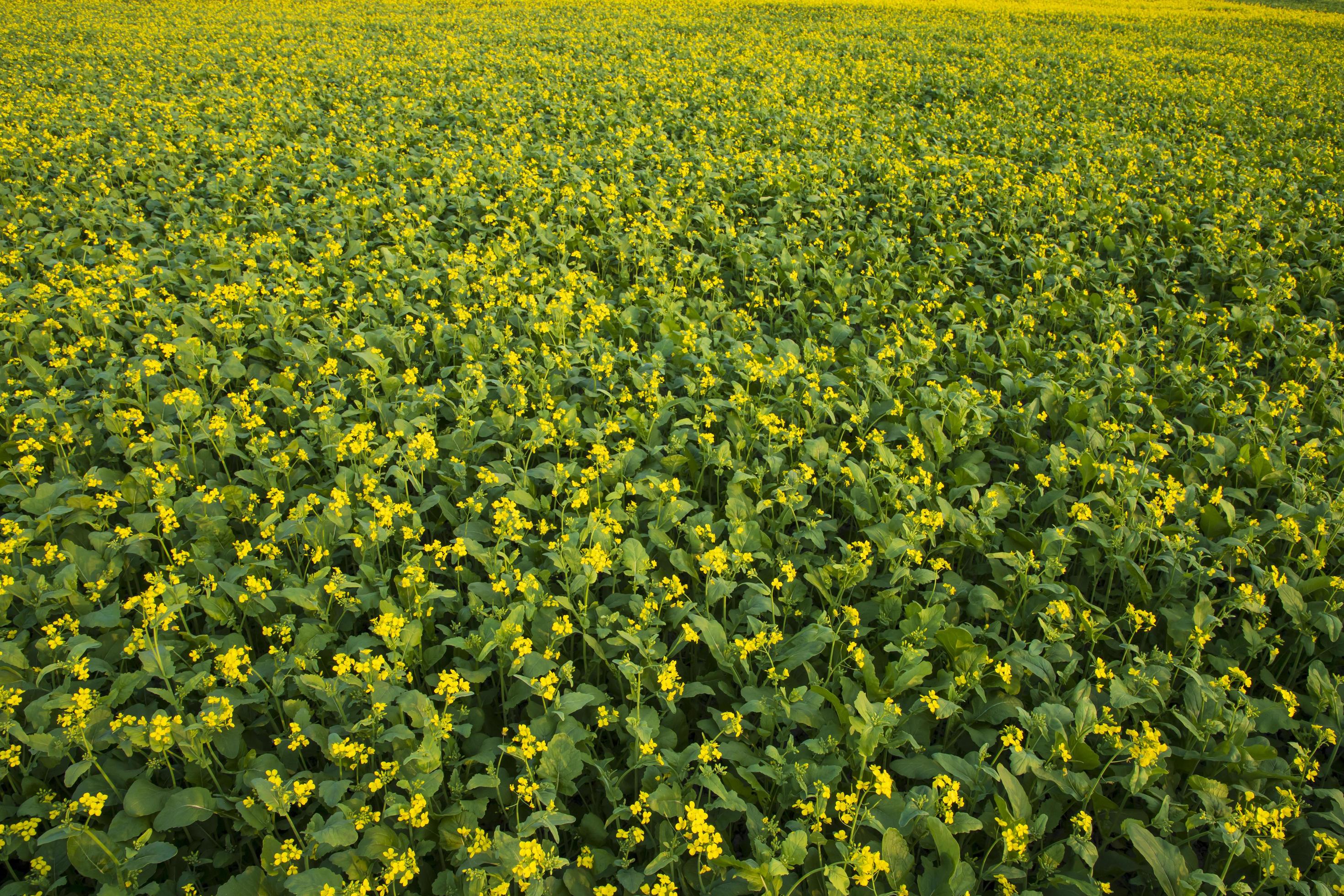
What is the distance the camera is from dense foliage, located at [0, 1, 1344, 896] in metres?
→ 2.78

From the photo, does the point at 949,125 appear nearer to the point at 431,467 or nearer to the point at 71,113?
the point at 431,467

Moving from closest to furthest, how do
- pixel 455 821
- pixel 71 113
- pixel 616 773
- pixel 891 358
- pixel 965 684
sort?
pixel 455 821 < pixel 616 773 < pixel 965 684 < pixel 891 358 < pixel 71 113

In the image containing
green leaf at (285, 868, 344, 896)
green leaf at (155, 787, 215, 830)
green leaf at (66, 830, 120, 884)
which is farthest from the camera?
green leaf at (155, 787, 215, 830)

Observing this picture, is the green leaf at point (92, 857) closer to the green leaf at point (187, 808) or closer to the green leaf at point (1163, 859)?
the green leaf at point (187, 808)

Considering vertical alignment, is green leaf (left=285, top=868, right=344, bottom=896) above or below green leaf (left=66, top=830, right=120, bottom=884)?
above

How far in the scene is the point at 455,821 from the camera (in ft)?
9.16

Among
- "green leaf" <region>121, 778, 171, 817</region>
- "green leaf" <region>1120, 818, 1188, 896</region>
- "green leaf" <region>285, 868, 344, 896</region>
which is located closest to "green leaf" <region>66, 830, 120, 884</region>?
"green leaf" <region>121, 778, 171, 817</region>

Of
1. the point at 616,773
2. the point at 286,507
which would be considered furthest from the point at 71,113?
the point at 616,773

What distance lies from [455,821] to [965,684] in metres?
2.27

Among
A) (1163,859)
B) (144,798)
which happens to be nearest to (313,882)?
(144,798)

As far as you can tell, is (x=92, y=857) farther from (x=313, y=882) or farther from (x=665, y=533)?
(x=665, y=533)

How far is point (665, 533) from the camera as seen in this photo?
4.07m

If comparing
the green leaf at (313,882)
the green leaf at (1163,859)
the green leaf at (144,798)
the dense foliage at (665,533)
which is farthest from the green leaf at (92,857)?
the green leaf at (1163,859)

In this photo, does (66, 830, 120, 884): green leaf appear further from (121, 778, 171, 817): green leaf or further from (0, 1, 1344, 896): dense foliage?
(121, 778, 171, 817): green leaf
